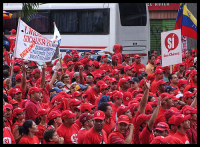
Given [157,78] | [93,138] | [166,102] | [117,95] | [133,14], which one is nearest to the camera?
[93,138]

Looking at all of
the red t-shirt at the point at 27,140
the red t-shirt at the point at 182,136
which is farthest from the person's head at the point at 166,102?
the red t-shirt at the point at 27,140

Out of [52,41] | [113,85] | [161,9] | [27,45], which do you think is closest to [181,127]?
[113,85]

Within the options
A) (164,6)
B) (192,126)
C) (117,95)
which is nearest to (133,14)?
(164,6)

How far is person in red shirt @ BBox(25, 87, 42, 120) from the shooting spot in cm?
817

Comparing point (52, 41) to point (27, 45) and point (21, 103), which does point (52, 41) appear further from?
point (21, 103)

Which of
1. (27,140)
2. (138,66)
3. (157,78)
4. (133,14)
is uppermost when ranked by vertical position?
(133,14)

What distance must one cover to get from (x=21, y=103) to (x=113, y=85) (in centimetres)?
223

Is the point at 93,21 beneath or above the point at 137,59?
above

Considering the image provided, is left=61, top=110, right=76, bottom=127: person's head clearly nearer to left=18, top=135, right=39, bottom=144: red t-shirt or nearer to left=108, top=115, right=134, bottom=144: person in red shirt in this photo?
left=18, top=135, right=39, bottom=144: red t-shirt

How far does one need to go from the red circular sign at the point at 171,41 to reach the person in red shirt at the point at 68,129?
5631mm

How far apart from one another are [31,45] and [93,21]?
8359 mm

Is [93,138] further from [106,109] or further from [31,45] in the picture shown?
Result: [31,45]

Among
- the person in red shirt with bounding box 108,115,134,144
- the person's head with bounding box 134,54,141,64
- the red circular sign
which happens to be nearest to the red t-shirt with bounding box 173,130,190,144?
the person in red shirt with bounding box 108,115,134,144

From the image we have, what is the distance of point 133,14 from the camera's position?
19203 mm
